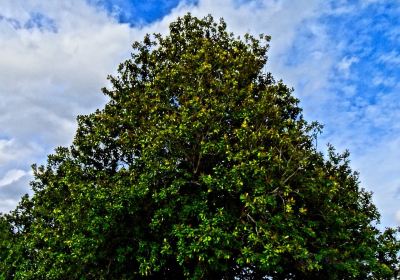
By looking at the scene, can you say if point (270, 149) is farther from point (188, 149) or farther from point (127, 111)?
point (127, 111)

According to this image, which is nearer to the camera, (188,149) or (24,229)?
(188,149)

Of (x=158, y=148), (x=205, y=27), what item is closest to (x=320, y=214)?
(x=158, y=148)

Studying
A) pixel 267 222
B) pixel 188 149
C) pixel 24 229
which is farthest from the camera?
pixel 24 229

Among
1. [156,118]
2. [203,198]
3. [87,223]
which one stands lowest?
[87,223]

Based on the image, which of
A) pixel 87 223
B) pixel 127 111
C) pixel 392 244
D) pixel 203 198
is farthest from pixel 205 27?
pixel 392 244

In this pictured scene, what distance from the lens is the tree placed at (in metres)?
20.4

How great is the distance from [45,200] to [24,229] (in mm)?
13266

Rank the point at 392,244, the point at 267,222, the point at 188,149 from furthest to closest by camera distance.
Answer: the point at 392,244 < the point at 188,149 < the point at 267,222

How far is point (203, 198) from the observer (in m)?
21.3

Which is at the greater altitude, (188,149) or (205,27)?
(205,27)

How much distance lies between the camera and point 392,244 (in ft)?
Result: 81.4

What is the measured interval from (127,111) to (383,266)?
1717 cm

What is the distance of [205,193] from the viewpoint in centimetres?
2125

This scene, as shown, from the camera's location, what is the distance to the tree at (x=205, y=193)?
20359mm
